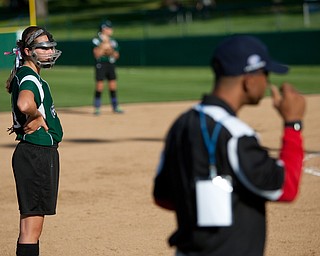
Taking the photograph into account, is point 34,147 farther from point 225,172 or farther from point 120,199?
point 120,199

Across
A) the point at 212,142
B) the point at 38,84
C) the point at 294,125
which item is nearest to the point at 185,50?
the point at 38,84

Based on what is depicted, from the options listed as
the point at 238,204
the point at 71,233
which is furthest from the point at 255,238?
the point at 71,233

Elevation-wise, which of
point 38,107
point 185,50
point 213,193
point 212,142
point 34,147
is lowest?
point 185,50

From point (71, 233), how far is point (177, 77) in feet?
67.4

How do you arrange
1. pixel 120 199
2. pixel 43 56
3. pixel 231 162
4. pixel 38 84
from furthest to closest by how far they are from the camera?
pixel 120 199, pixel 43 56, pixel 38 84, pixel 231 162

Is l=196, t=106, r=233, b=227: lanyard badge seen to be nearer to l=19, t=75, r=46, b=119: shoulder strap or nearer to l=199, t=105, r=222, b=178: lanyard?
l=199, t=105, r=222, b=178: lanyard

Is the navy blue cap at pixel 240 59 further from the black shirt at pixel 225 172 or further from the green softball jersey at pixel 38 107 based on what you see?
the green softball jersey at pixel 38 107

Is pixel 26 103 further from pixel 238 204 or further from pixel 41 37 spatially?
pixel 238 204

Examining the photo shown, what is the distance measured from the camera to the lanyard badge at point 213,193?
162 inches

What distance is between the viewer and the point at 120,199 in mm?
10609

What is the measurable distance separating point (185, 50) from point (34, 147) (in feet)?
94.5

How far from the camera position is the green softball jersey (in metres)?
6.70

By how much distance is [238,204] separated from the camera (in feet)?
13.8

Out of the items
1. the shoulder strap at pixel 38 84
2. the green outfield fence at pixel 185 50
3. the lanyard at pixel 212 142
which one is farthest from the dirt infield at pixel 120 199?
the green outfield fence at pixel 185 50
